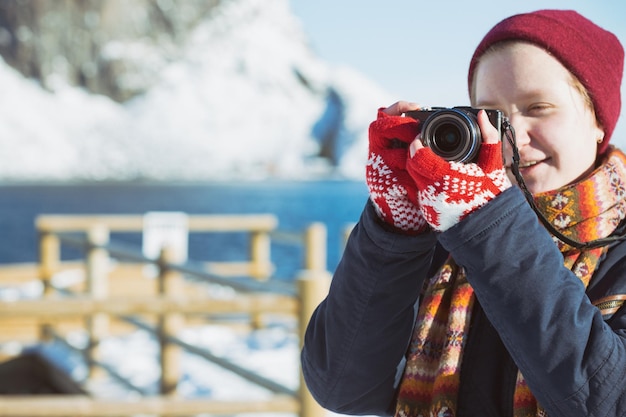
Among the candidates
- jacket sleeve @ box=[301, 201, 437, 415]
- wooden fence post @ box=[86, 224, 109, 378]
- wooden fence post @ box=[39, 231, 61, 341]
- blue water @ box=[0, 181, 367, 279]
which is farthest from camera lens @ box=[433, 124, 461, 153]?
blue water @ box=[0, 181, 367, 279]

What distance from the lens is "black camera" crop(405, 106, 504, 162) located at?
807mm

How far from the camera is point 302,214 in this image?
60.5 metres

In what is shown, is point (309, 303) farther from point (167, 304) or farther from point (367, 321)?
point (367, 321)

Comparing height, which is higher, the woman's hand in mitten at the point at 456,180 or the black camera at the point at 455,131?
the black camera at the point at 455,131

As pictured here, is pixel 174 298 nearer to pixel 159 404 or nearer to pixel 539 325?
pixel 159 404

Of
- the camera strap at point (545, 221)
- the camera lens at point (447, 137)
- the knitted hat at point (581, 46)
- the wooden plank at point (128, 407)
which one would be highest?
the knitted hat at point (581, 46)

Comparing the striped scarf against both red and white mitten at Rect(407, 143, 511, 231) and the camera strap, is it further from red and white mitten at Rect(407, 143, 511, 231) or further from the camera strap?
red and white mitten at Rect(407, 143, 511, 231)

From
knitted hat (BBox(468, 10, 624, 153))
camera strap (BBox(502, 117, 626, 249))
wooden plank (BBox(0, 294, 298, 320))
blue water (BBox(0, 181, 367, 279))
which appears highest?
knitted hat (BBox(468, 10, 624, 153))

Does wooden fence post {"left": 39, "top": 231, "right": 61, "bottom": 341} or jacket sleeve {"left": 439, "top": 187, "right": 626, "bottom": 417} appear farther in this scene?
wooden fence post {"left": 39, "top": 231, "right": 61, "bottom": 341}

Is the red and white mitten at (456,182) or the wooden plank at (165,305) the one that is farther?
the wooden plank at (165,305)

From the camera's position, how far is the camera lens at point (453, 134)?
81 cm

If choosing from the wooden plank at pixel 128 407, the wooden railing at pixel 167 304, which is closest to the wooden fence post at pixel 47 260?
the wooden railing at pixel 167 304

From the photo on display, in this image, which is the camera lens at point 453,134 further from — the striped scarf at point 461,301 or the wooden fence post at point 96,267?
the wooden fence post at point 96,267

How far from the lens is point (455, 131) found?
0.82 metres
